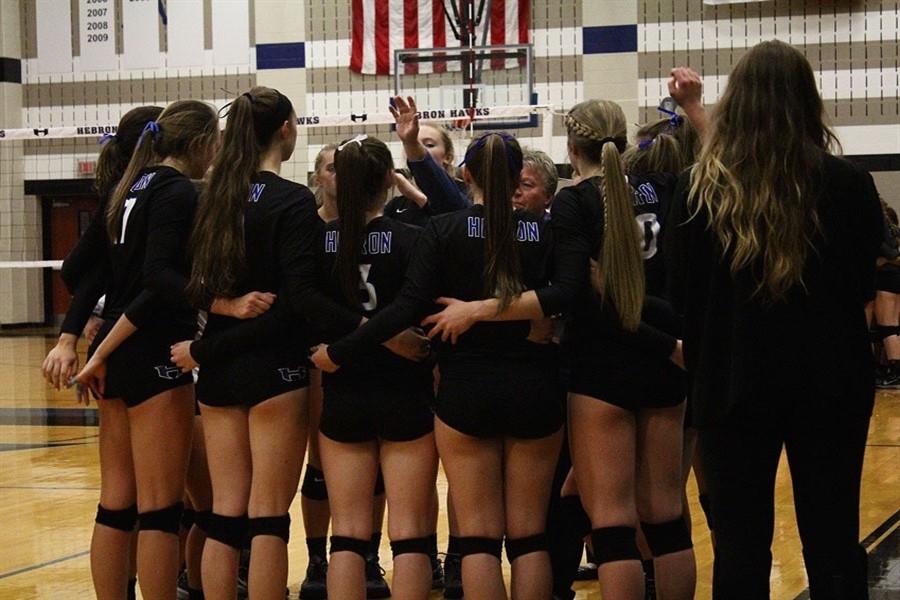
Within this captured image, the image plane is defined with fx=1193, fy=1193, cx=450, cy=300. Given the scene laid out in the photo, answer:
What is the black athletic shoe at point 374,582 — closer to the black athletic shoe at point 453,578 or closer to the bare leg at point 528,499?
the black athletic shoe at point 453,578

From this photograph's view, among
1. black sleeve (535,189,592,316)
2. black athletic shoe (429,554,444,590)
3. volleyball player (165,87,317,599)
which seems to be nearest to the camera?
black sleeve (535,189,592,316)

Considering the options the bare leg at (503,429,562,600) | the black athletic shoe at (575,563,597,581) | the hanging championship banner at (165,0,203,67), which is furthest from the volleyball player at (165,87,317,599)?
the hanging championship banner at (165,0,203,67)

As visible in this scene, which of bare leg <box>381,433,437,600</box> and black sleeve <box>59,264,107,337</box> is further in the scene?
black sleeve <box>59,264,107,337</box>

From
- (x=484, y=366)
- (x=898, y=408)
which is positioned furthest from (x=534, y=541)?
(x=898, y=408)

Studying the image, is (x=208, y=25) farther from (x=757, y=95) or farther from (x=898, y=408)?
(x=757, y=95)

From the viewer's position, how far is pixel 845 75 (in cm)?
1454

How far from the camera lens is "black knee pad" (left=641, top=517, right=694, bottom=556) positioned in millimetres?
3725

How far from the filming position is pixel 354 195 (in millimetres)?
3648

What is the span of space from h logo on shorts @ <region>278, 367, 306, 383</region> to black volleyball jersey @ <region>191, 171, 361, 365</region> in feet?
0.27

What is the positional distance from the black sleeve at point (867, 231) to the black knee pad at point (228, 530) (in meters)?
2.00

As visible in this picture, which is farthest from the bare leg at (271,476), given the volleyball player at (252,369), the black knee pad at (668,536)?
the black knee pad at (668,536)

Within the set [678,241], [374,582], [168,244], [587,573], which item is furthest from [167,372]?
[587,573]

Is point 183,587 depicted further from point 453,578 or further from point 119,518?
point 453,578

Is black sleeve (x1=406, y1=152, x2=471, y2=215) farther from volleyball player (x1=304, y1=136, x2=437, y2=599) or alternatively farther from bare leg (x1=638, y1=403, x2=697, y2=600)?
bare leg (x1=638, y1=403, x2=697, y2=600)
